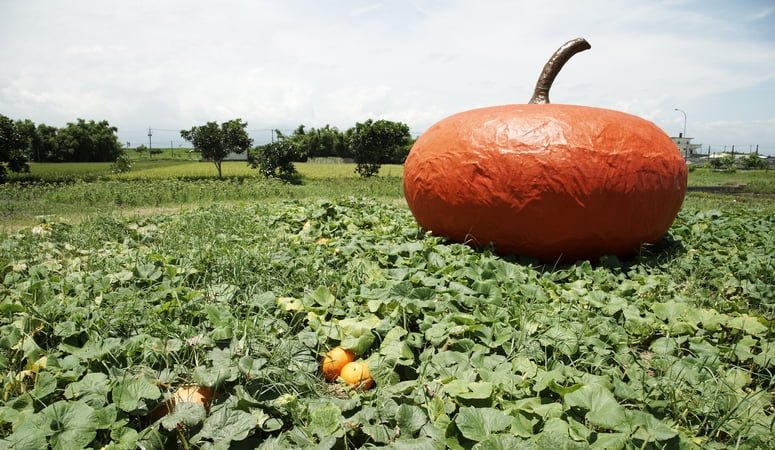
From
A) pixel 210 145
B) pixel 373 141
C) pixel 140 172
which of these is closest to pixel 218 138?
pixel 210 145

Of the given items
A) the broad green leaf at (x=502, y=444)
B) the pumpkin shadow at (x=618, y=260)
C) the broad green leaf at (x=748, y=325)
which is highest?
the pumpkin shadow at (x=618, y=260)

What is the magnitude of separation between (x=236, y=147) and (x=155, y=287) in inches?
1047

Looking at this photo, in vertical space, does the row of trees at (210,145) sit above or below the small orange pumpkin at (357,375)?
above

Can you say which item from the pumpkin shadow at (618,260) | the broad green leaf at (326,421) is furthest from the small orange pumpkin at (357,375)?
the pumpkin shadow at (618,260)

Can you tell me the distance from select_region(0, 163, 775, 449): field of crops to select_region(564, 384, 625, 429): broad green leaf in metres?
0.01

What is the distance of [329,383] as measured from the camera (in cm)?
258

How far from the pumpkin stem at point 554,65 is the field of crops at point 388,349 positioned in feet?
6.55

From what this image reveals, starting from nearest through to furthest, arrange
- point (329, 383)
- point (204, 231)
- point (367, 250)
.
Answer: point (329, 383) → point (367, 250) → point (204, 231)

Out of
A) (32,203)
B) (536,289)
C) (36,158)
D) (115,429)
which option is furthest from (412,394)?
(36,158)

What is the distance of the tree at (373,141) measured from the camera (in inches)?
1138

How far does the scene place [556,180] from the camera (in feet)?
14.1

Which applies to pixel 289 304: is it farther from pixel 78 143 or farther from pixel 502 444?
pixel 78 143

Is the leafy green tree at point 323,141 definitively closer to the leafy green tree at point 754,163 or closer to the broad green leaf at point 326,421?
the leafy green tree at point 754,163

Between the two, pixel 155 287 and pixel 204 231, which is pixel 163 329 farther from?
pixel 204 231
